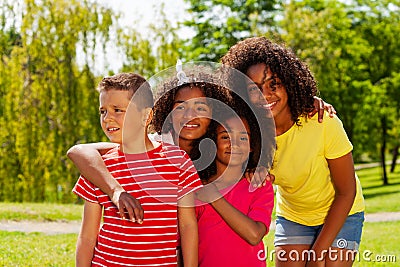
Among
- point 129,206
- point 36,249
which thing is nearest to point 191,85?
point 129,206

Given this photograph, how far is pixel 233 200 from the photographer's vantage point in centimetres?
310

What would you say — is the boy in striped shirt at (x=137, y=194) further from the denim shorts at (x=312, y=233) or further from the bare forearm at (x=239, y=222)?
the denim shorts at (x=312, y=233)

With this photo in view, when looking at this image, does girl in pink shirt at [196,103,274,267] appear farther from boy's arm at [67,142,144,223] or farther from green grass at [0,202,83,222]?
green grass at [0,202,83,222]

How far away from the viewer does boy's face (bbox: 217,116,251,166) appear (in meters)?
3.11

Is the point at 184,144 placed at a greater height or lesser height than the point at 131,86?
lesser

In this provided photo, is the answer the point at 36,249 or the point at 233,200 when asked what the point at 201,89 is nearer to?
the point at 233,200

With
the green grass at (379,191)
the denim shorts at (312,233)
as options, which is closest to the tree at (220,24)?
the green grass at (379,191)

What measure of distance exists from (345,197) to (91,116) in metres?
13.8

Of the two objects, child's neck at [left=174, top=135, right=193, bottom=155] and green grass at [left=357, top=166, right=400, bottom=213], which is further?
green grass at [left=357, top=166, right=400, bottom=213]

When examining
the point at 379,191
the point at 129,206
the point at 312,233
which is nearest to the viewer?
the point at 129,206

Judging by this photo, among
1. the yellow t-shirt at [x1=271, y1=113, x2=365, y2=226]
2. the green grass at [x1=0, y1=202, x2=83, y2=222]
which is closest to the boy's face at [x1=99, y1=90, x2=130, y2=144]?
the yellow t-shirt at [x1=271, y1=113, x2=365, y2=226]

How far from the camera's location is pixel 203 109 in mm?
3143

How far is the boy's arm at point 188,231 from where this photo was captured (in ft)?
9.27

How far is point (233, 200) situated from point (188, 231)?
35cm
